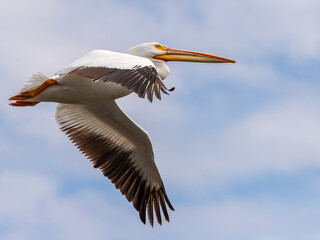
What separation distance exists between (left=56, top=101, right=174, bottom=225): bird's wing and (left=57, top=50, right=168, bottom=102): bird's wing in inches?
99.9

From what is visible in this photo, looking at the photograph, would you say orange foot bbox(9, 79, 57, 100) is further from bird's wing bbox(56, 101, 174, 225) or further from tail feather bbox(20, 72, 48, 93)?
bird's wing bbox(56, 101, 174, 225)

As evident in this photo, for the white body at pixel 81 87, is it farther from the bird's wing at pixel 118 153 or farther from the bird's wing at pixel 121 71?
the bird's wing at pixel 118 153

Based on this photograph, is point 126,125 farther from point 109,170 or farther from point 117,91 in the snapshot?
point 117,91

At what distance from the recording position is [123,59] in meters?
11.1

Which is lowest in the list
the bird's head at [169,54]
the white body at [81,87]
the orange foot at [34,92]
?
the orange foot at [34,92]

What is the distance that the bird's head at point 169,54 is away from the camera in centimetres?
1330

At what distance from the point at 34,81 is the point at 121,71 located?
2356 millimetres

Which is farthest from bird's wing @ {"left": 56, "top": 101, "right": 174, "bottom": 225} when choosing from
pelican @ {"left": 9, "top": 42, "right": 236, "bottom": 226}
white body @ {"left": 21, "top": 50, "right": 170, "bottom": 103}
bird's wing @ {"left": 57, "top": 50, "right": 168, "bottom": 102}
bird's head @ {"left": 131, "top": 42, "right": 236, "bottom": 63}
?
A: bird's wing @ {"left": 57, "top": 50, "right": 168, "bottom": 102}

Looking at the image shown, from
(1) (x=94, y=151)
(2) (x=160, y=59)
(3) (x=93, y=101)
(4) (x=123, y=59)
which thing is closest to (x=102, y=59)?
(4) (x=123, y=59)

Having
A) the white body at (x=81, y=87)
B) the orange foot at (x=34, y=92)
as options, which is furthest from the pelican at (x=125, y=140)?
the white body at (x=81, y=87)

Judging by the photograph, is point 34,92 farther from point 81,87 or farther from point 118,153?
point 118,153

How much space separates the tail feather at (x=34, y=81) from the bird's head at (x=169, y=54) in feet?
6.22

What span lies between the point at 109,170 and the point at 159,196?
1.13m

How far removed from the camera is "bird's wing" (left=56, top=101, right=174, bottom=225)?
1403 cm
